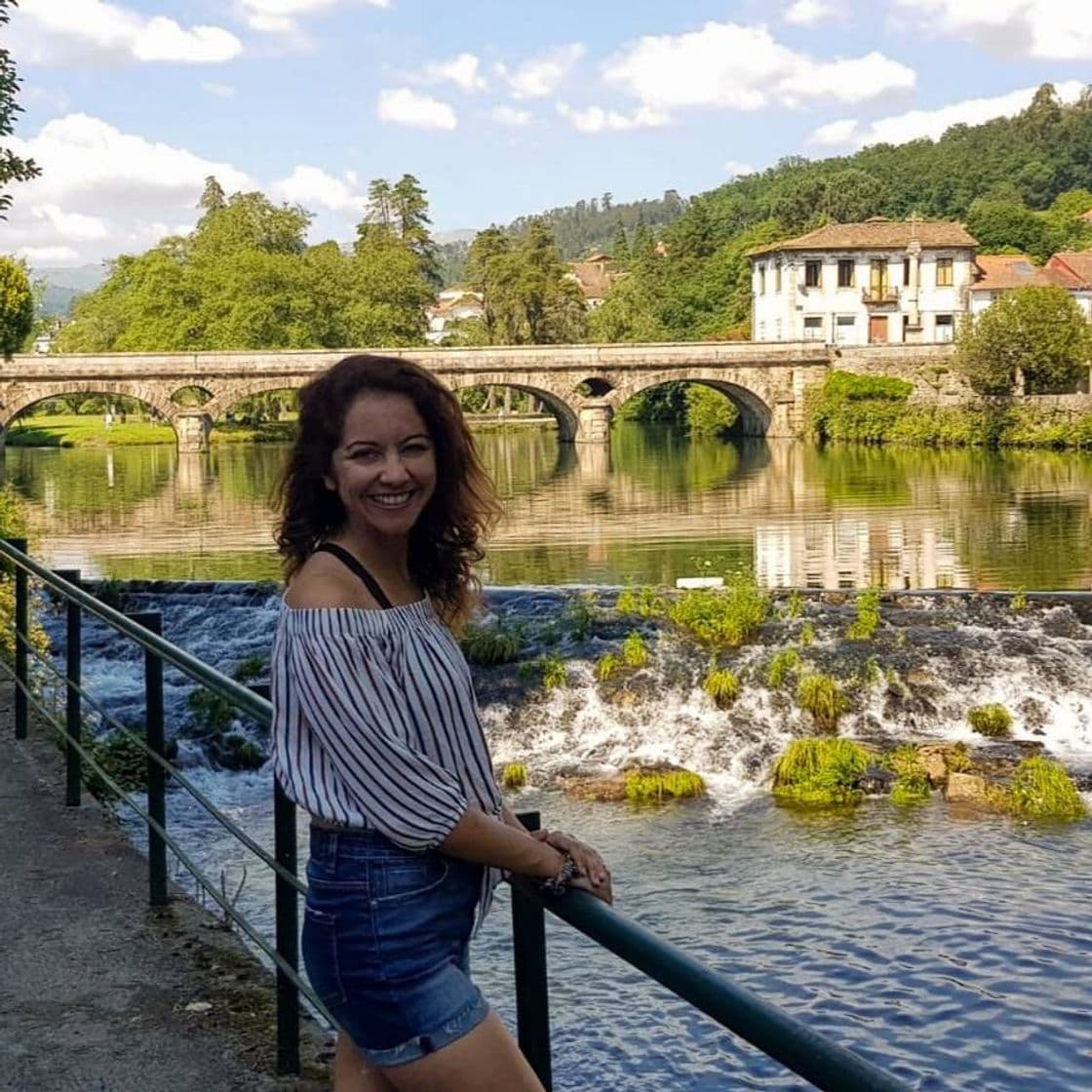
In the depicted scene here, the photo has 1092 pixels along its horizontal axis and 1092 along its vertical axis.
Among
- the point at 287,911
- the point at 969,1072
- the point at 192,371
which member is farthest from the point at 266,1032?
the point at 192,371

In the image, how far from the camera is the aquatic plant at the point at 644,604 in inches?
655

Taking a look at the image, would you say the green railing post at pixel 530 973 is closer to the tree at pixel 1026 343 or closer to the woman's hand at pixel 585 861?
the woman's hand at pixel 585 861

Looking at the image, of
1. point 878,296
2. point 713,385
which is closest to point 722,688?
point 713,385

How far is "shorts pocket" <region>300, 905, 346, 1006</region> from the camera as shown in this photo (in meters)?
2.27

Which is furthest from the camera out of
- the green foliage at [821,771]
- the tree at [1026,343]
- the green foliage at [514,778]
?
the tree at [1026,343]

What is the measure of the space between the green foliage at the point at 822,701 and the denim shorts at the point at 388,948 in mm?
11900

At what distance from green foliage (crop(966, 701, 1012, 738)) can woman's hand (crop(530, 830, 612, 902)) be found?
39.9 ft

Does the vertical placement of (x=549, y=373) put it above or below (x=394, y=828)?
above

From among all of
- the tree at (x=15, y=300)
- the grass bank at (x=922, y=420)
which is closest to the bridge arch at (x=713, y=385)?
the grass bank at (x=922, y=420)

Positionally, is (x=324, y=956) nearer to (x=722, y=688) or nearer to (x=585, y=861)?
(x=585, y=861)

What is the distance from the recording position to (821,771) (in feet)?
40.4

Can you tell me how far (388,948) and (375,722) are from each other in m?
0.32

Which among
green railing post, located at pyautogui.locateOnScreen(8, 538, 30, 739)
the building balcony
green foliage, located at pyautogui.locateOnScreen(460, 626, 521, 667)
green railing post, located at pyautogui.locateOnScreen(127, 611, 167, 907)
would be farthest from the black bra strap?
the building balcony

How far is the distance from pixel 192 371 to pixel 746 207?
2300 inches
